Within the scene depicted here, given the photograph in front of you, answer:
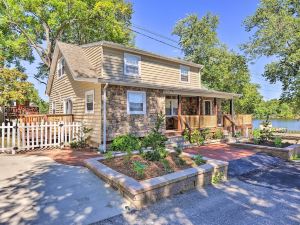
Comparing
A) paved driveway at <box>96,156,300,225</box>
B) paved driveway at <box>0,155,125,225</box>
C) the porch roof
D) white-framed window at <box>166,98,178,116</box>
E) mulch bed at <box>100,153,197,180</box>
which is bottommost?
paved driveway at <box>96,156,300,225</box>

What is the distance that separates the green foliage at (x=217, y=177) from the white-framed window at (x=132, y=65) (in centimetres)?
903

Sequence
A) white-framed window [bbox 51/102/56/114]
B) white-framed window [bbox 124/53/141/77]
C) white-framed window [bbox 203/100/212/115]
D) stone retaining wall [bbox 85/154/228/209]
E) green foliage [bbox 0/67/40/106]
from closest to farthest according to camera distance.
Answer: stone retaining wall [bbox 85/154/228/209], white-framed window [bbox 124/53/141/77], green foliage [bbox 0/67/40/106], white-framed window [bbox 51/102/56/114], white-framed window [bbox 203/100/212/115]

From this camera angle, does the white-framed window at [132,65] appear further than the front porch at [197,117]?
No

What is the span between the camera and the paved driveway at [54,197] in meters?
4.15

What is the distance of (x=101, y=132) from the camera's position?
441 inches

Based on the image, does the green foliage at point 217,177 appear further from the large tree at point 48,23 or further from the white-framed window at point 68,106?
the large tree at point 48,23

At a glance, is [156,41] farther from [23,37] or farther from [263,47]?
[23,37]

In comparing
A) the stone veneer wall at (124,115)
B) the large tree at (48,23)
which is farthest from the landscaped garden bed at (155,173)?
the large tree at (48,23)

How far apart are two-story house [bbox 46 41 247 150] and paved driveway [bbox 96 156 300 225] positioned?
6.45m

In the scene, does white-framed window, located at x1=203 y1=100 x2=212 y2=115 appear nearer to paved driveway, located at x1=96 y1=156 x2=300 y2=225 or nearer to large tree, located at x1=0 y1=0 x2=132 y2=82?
large tree, located at x1=0 y1=0 x2=132 y2=82

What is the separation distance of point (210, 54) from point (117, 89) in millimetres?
18882

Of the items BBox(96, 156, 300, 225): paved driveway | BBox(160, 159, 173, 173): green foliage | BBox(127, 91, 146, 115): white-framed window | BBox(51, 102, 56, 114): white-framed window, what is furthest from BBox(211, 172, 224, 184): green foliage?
BBox(51, 102, 56, 114): white-framed window

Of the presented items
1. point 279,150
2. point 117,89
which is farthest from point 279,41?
point 117,89

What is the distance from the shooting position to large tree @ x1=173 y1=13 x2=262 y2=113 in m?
Result: 27.1
